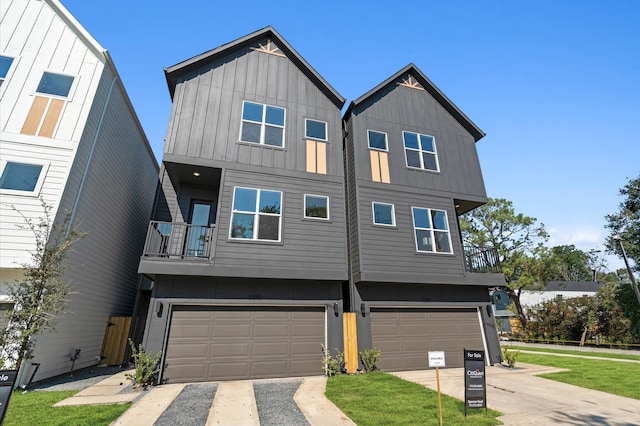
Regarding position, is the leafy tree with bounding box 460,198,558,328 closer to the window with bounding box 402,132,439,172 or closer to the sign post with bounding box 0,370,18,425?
the window with bounding box 402,132,439,172

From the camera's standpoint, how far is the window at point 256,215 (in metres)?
9.66

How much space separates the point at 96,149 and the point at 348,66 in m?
9.74

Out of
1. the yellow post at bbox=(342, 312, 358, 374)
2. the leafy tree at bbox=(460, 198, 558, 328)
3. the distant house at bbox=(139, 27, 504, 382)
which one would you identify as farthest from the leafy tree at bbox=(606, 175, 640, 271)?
the yellow post at bbox=(342, 312, 358, 374)

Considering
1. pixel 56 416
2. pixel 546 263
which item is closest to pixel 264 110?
pixel 56 416

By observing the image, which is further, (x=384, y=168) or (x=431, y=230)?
(x=384, y=168)

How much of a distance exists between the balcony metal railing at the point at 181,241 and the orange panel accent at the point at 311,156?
13.6 ft

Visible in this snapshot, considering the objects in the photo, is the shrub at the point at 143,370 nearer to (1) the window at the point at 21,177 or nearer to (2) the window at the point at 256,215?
(2) the window at the point at 256,215

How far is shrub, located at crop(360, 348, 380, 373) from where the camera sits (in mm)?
9367

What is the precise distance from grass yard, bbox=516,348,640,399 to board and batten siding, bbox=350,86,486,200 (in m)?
6.96

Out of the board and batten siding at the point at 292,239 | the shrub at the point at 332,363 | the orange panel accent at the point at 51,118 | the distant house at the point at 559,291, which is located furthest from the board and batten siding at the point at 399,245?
the distant house at the point at 559,291

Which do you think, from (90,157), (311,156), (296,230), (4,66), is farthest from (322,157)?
(4,66)

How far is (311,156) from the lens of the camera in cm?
1137

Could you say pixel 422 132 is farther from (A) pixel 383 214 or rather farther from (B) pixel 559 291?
(B) pixel 559 291

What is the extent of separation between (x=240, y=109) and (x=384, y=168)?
6.11 metres
